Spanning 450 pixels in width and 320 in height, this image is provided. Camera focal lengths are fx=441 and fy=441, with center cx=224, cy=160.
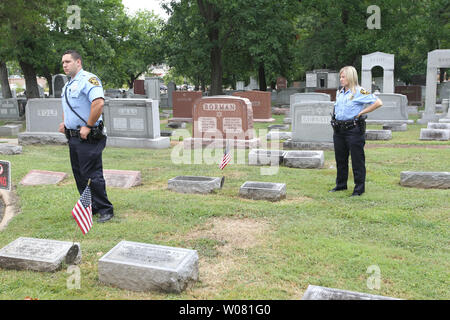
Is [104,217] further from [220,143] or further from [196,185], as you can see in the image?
[220,143]

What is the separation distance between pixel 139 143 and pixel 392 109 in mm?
9358

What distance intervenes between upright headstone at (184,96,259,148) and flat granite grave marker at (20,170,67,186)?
14.0 ft

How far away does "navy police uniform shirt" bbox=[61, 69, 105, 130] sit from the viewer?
16.3ft

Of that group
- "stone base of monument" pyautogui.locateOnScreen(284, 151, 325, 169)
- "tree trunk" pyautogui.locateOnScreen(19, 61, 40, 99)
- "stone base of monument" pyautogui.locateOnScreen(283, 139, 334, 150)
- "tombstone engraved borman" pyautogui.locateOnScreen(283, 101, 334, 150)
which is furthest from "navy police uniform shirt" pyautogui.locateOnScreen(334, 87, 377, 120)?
"tree trunk" pyautogui.locateOnScreen(19, 61, 40, 99)

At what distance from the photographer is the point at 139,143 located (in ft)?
38.3

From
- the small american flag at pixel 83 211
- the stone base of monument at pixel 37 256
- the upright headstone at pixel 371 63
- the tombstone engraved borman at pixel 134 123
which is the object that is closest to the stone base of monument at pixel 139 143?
the tombstone engraved borman at pixel 134 123

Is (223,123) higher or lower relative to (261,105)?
lower

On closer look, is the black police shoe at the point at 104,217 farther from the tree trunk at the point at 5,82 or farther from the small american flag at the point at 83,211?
the tree trunk at the point at 5,82

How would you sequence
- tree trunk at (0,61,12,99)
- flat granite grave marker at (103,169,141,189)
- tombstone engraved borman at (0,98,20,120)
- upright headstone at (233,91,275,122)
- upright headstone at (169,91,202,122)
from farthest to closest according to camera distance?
1. tree trunk at (0,61,12,99)
2. tombstone engraved borman at (0,98,20,120)
3. upright headstone at (169,91,202,122)
4. upright headstone at (233,91,275,122)
5. flat granite grave marker at (103,169,141,189)

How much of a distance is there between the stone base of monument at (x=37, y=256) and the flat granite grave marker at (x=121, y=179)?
2.95 m

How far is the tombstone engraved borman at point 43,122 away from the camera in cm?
1209

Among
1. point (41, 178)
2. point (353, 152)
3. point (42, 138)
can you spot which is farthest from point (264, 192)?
point (42, 138)

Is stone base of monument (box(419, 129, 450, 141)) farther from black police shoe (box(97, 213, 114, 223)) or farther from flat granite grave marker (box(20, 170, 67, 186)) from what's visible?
black police shoe (box(97, 213, 114, 223))
